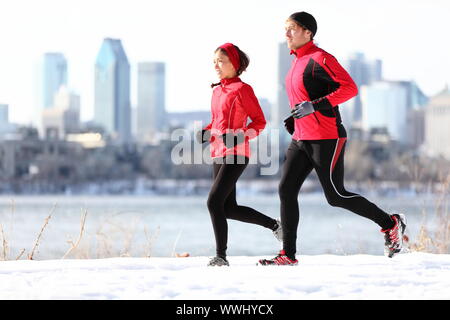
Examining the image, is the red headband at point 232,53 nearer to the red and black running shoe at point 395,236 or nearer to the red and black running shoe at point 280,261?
the red and black running shoe at point 280,261

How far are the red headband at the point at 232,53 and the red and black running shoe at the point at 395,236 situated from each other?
128 centimetres

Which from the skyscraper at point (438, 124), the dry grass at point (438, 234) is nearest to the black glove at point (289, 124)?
the dry grass at point (438, 234)

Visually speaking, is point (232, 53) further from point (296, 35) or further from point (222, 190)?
point (222, 190)

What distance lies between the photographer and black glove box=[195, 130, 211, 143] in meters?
4.59

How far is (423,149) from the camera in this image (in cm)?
9731

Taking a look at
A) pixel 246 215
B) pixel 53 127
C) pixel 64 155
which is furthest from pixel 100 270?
pixel 53 127

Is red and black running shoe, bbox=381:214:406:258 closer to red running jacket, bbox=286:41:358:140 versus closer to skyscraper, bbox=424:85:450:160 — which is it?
red running jacket, bbox=286:41:358:140

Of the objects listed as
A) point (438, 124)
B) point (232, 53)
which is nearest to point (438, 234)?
point (232, 53)

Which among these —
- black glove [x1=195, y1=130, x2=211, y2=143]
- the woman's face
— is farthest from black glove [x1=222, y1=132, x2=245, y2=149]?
the woman's face

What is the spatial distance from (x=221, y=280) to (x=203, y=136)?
114 centimetres

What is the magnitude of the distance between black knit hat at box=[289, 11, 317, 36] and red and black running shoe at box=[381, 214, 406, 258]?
3.96 feet

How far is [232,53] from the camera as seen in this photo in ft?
15.0
